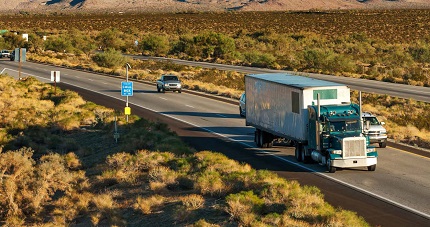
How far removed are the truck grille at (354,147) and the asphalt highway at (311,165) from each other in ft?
A: 2.49

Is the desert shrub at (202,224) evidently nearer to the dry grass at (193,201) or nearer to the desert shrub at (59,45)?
the dry grass at (193,201)

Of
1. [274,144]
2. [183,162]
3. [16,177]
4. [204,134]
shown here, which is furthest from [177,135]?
[16,177]

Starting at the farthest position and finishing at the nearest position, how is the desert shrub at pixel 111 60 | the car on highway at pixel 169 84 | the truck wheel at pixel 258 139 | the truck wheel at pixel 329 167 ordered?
the desert shrub at pixel 111 60
the car on highway at pixel 169 84
the truck wheel at pixel 258 139
the truck wheel at pixel 329 167

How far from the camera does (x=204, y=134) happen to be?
3553 centimetres

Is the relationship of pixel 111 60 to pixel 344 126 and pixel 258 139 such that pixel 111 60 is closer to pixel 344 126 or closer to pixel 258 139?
pixel 258 139

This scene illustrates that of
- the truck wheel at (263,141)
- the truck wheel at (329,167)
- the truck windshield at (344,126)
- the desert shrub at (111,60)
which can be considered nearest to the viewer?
the truck wheel at (329,167)

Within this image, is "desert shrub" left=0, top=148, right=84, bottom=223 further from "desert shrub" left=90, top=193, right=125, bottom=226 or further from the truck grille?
the truck grille

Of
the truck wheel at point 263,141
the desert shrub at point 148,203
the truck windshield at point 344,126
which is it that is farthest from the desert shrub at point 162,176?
the truck wheel at point 263,141

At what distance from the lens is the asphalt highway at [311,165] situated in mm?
20422

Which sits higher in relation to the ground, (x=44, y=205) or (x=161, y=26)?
(x=161, y=26)

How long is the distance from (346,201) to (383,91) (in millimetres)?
38850

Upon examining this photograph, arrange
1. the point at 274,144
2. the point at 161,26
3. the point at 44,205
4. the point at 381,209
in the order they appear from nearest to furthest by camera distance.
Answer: the point at 381,209, the point at 44,205, the point at 274,144, the point at 161,26

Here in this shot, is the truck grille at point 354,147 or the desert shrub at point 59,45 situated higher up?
the desert shrub at point 59,45

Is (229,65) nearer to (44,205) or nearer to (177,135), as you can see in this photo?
(177,135)
